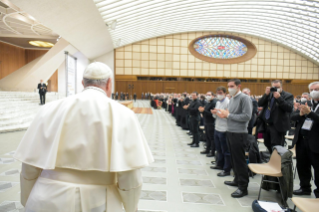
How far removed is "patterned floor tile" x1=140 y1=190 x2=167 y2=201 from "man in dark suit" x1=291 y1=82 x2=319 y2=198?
216 centimetres

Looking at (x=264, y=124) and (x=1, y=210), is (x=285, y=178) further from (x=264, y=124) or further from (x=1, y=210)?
(x=1, y=210)

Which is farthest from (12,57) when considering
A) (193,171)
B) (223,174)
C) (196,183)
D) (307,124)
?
(307,124)

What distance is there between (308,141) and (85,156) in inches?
134

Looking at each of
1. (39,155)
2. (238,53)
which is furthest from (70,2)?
(238,53)

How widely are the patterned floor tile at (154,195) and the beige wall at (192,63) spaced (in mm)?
28112

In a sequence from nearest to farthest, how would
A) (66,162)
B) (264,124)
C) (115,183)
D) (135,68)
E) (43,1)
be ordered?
(66,162) < (115,183) < (264,124) < (43,1) < (135,68)

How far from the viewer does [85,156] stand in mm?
1105

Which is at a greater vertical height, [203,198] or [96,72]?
[96,72]

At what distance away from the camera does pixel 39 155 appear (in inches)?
46.0

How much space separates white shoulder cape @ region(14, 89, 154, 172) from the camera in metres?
1.12

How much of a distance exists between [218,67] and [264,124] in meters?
28.9

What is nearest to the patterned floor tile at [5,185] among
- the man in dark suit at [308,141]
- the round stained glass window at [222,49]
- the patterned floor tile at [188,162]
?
the patterned floor tile at [188,162]

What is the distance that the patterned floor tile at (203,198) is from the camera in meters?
3.00

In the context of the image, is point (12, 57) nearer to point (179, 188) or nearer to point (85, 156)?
point (179, 188)
